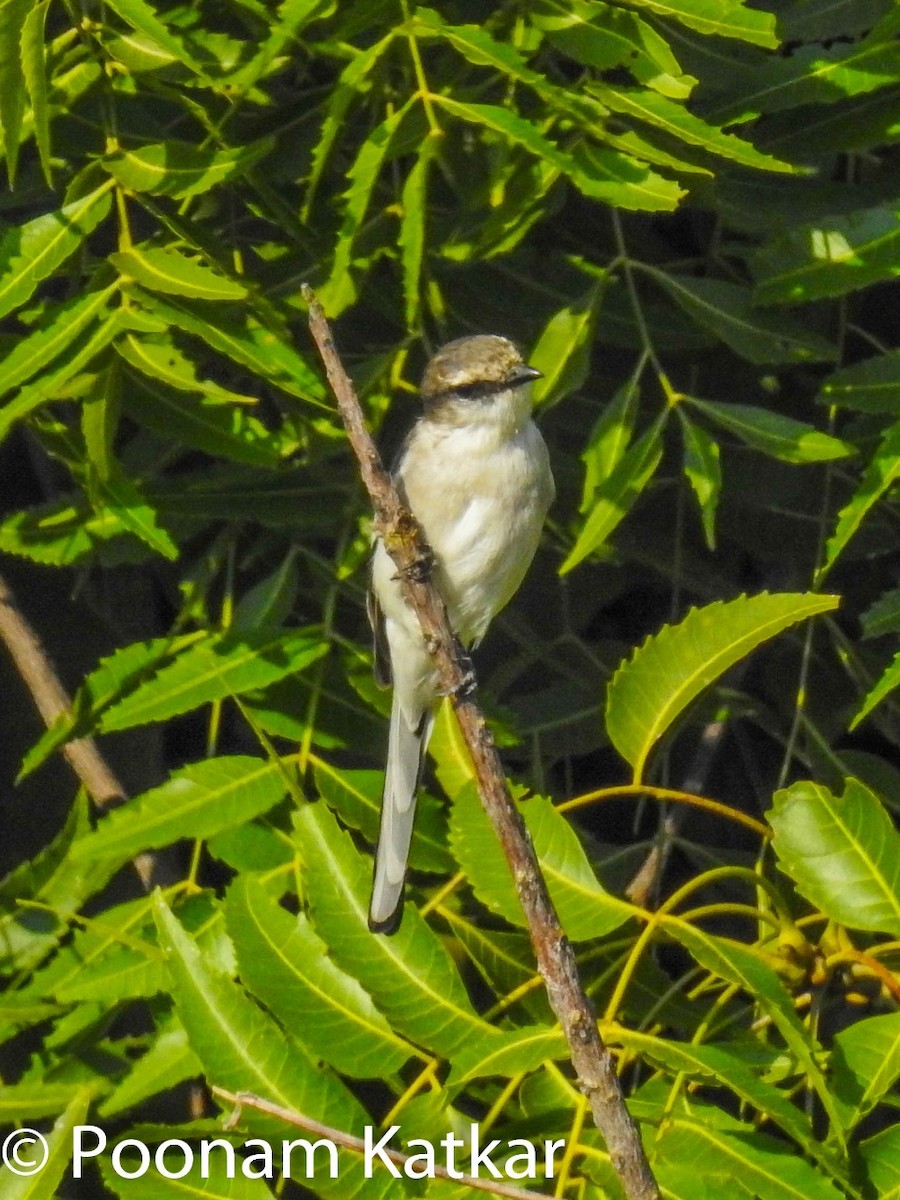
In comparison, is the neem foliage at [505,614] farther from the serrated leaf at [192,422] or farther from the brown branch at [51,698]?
the brown branch at [51,698]

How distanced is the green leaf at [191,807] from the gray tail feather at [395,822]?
18cm

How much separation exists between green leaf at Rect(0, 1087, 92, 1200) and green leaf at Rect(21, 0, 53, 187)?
1398 mm

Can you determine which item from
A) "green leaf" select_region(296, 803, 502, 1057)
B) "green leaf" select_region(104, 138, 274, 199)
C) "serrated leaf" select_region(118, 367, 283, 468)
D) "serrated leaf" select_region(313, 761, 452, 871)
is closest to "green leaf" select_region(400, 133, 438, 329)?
"green leaf" select_region(104, 138, 274, 199)

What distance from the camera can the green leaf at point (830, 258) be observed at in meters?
3.02

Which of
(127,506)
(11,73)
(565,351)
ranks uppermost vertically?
(11,73)

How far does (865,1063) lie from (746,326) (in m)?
1.39

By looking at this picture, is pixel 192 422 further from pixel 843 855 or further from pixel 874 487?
pixel 843 855

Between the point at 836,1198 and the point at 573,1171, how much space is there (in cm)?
41

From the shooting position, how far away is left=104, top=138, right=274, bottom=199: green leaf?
9.16 ft

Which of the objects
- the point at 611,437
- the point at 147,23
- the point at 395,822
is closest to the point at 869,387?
the point at 611,437

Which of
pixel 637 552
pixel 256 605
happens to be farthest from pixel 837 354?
pixel 256 605

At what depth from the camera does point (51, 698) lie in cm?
346

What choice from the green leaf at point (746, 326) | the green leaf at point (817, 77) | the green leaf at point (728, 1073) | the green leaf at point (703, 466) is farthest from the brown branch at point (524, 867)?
the green leaf at point (817, 77)

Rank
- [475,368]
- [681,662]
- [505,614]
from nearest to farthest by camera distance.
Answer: [681,662], [475,368], [505,614]
